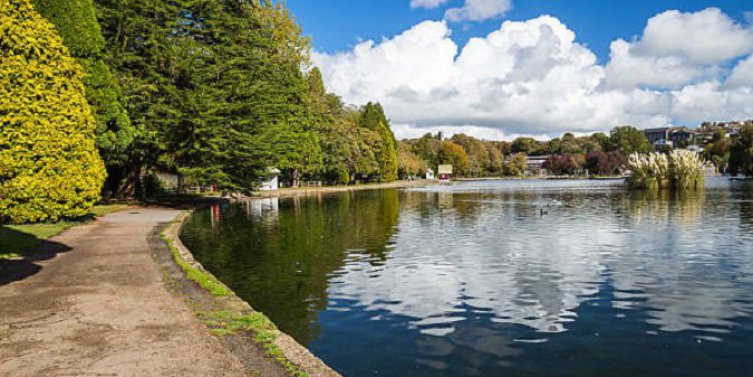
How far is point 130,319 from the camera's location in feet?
28.4

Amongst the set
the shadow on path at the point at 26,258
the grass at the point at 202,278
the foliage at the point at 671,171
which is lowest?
the grass at the point at 202,278

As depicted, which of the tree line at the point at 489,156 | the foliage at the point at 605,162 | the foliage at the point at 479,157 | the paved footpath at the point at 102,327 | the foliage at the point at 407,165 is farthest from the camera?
the foliage at the point at 479,157

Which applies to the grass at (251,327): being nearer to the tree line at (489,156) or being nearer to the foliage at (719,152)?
the tree line at (489,156)

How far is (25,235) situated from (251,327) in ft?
47.5

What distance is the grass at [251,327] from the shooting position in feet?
23.5

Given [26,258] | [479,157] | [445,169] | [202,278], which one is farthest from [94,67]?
[479,157]

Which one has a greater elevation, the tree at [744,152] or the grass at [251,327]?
the tree at [744,152]

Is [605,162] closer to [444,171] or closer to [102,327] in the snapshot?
[444,171]

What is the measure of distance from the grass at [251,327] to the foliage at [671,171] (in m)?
61.4

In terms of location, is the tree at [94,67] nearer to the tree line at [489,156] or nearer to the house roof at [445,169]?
the tree line at [489,156]

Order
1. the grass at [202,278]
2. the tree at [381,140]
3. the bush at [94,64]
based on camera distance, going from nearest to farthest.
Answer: the grass at [202,278]
the bush at [94,64]
the tree at [381,140]

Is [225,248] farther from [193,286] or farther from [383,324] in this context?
[383,324]

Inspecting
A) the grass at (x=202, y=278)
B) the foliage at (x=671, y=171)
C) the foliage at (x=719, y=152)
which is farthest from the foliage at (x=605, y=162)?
the grass at (x=202, y=278)

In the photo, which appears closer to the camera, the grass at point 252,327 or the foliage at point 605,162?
the grass at point 252,327
